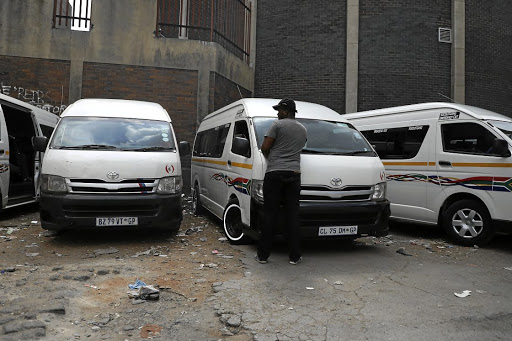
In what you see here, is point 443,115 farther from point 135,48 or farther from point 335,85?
point 135,48

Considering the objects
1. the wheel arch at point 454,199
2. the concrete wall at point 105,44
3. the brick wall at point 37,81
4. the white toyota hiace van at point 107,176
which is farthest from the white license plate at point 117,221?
the brick wall at point 37,81

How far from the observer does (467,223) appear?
20.4ft

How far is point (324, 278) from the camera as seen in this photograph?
4398 mm

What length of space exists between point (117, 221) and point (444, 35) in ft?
41.7

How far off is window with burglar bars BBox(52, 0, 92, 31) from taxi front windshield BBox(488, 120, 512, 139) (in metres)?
10.4

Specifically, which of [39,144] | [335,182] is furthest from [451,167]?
[39,144]

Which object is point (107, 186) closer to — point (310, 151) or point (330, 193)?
point (310, 151)

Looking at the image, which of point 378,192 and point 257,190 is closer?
point 257,190

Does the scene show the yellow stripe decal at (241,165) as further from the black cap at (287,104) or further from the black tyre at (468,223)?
the black tyre at (468,223)

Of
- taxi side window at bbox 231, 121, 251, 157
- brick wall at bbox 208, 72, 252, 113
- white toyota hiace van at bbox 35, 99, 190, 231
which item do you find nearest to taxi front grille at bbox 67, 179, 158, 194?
white toyota hiace van at bbox 35, 99, 190, 231

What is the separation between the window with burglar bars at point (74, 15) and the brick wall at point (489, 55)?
12362 mm

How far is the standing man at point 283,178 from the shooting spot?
15.5ft

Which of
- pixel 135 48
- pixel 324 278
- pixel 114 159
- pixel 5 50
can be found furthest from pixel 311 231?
pixel 5 50

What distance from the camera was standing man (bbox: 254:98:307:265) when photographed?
4.72 meters
